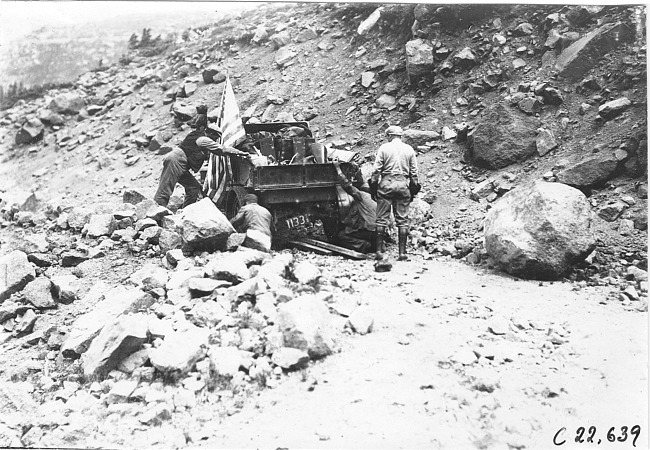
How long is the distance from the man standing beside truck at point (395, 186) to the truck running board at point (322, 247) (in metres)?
0.30

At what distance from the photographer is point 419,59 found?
32.3ft

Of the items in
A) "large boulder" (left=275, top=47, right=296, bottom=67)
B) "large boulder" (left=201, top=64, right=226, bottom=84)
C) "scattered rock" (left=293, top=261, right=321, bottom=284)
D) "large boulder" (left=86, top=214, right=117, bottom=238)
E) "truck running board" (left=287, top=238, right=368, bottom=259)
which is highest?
"large boulder" (left=275, top=47, right=296, bottom=67)

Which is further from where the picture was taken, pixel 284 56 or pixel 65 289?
pixel 284 56

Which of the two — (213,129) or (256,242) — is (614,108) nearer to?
(256,242)

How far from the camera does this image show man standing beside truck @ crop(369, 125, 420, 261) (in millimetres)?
6112

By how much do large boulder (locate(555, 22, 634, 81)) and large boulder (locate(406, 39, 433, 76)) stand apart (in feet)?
8.11

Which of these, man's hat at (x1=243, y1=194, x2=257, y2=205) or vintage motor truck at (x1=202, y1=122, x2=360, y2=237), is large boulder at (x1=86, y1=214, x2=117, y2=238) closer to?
vintage motor truck at (x1=202, y1=122, x2=360, y2=237)

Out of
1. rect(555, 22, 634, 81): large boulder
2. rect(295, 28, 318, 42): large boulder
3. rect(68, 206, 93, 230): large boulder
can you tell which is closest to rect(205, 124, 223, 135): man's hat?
rect(68, 206, 93, 230): large boulder

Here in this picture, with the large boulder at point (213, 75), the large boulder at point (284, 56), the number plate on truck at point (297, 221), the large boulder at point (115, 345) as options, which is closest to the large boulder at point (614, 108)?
the number plate on truck at point (297, 221)

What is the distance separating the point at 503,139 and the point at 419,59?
3.00 m

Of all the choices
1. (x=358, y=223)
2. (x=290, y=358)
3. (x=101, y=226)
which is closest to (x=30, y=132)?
(x=101, y=226)

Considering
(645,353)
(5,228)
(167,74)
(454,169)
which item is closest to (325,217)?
(454,169)

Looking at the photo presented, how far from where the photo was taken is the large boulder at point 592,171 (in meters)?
Answer: 6.34

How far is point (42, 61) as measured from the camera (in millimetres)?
16875
